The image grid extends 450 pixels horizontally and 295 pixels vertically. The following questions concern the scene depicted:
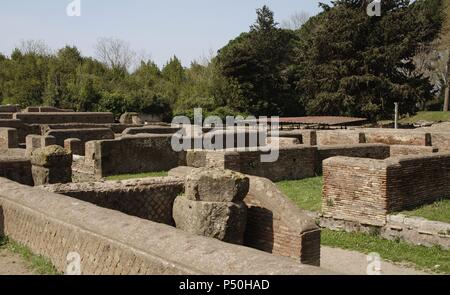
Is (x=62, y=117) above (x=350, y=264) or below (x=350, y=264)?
above

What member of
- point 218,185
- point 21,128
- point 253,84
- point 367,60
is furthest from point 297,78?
point 218,185

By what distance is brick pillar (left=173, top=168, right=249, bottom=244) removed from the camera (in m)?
A: 6.17

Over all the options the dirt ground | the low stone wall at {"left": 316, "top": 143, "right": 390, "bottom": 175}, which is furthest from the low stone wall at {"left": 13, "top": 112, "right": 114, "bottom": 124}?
the dirt ground

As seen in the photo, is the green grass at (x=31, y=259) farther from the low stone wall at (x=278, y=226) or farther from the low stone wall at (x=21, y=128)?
the low stone wall at (x=21, y=128)

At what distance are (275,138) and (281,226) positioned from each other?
11.9 meters

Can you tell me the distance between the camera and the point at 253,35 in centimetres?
5619

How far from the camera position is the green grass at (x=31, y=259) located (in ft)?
17.3

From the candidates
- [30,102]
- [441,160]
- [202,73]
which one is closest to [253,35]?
[202,73]

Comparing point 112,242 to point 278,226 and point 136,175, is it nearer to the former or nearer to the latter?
point 278,226

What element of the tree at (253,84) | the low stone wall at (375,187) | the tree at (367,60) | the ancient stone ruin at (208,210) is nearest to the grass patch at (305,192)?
the ancient stone ruin at (208,210)

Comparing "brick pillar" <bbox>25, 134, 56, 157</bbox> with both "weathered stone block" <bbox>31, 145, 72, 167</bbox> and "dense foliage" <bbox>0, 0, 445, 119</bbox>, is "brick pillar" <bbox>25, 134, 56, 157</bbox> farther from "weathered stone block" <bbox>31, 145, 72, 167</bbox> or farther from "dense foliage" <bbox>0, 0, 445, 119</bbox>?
"dense foliage" <bbox>0, 0, 445, 119</bbox>

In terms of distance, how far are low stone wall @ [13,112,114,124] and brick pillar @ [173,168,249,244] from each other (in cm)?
1972

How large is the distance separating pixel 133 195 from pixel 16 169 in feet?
9.37

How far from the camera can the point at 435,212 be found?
1041 cm
